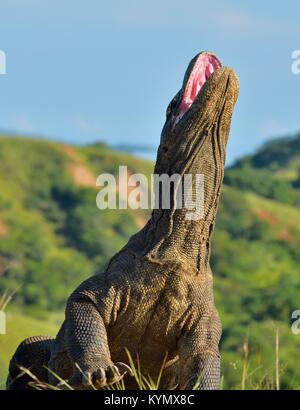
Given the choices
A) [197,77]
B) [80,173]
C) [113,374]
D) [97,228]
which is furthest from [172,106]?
[80,173]

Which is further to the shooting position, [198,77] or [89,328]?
[198,77]

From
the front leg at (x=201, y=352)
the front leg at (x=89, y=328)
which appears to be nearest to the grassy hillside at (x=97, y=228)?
the front leg at (x=201, y=352)

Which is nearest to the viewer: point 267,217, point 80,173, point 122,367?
point 122,367

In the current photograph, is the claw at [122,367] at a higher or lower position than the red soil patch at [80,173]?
lower

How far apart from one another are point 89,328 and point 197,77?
1.95 meters

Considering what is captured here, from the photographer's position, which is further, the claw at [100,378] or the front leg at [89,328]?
the front leg at [89,328]

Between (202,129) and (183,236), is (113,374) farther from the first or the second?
(202,129)

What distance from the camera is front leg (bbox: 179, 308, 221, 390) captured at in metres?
10.5

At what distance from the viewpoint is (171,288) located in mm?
10750

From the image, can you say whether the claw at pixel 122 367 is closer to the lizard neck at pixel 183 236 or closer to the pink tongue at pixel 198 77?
the lizard neck at pixel 183 236

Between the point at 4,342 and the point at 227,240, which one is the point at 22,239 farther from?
the point at 4,342

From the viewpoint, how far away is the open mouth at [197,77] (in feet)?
36.7

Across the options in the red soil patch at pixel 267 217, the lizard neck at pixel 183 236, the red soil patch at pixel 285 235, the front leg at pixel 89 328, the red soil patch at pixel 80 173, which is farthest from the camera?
the red soil patch at pixel 80 173

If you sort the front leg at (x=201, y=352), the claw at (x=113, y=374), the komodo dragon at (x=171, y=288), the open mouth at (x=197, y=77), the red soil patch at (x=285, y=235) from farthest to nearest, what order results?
the red soil patch at (x=285, y=235)
the open mouth at (x=197, y=77)
the komodo dragon at (x=171, y=288)
the front leg at (x=201, y=352)
the claw at (x=113, y=374)
